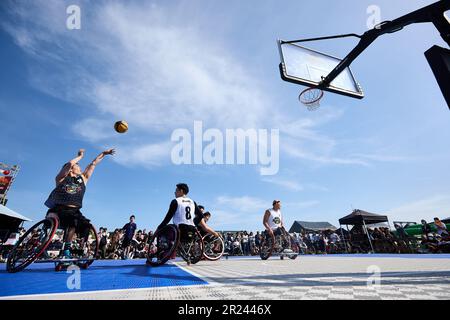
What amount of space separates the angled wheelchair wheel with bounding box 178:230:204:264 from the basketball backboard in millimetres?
4740

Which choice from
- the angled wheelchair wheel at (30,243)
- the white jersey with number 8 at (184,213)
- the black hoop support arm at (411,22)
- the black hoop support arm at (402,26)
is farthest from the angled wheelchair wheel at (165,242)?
the black hoop support arm at (411,22)

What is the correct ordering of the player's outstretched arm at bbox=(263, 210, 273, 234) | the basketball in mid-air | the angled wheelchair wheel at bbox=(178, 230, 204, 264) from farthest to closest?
the player's outstretched arm at bbox=(263, 210, 273, 234) → the basketball in mid-air → the angled wheelchair wheel at bbox=(178, 230, 204, 264)

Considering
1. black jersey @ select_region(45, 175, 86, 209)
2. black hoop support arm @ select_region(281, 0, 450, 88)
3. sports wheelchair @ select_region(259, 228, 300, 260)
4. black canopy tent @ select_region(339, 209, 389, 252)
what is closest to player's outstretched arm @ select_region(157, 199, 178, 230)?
black jersey @ select_region(45, 175, 86, 209)

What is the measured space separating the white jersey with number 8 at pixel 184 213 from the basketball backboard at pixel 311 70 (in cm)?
416

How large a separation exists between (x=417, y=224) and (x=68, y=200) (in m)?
20.5

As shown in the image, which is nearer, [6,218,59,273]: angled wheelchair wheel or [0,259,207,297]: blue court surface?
[0,259,207,297]: blue court surface

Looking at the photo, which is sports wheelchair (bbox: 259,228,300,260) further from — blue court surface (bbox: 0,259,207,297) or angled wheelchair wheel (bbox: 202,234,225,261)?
blue court surface (bbox: 0,259,207,297)

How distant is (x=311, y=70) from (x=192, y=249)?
6189 millimetres

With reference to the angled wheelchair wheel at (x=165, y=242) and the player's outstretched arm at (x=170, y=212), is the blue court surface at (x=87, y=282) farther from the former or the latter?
the player's outstretched arm at (x=170, y=212)

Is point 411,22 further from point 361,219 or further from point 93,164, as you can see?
point 361,219

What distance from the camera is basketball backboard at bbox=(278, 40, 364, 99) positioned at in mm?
6207

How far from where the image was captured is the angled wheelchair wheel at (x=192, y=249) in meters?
4.90
